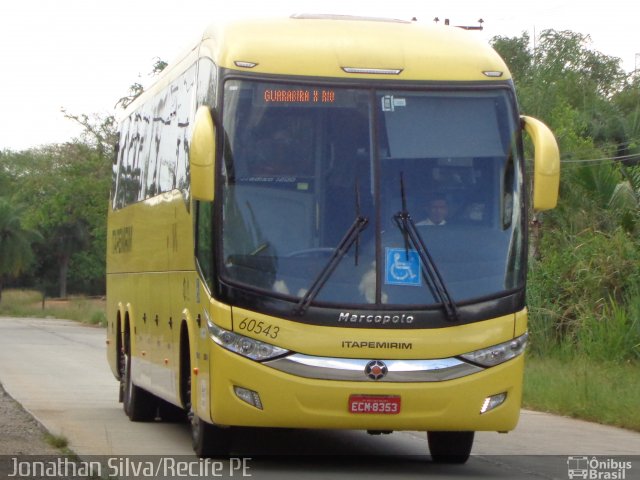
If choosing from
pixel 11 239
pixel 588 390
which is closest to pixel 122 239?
pixel 588 390

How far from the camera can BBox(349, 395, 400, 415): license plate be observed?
9828 mm

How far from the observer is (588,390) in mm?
16797

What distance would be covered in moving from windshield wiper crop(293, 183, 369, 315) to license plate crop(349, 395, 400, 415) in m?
0.75

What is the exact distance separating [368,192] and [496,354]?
1.55 m

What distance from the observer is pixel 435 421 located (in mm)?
9938

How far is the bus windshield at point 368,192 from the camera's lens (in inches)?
395

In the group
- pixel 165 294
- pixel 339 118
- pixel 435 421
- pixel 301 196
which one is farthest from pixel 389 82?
pixel 165 294

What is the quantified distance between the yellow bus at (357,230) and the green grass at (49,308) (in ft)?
122

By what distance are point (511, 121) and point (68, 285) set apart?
291 feet

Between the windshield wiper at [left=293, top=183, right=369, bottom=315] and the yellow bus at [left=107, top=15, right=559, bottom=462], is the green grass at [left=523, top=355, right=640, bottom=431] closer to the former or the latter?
the yellow bus at [left=107, top=15, right=559, bottom=462]

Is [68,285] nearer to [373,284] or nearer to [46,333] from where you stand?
[46,333]

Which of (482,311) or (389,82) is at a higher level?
(389,82)

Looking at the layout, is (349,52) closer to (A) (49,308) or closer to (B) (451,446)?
(B) (451,446)

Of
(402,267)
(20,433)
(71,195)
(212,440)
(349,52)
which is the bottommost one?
(20,433)
